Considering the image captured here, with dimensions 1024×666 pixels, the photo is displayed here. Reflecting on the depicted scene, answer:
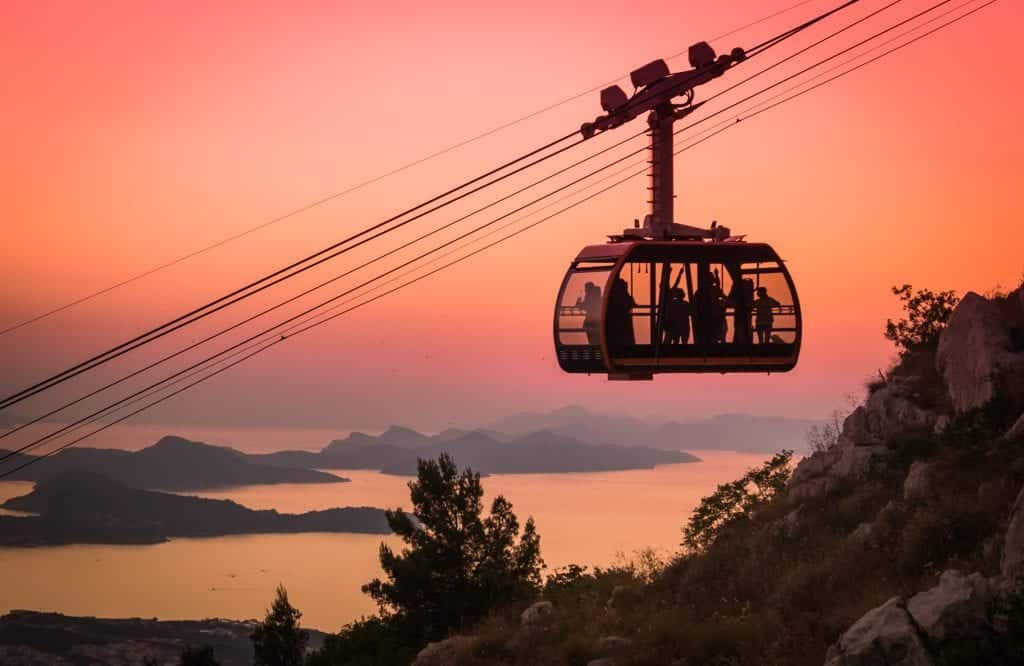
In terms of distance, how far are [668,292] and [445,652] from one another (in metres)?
31.9

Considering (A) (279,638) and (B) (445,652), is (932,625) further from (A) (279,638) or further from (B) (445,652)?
(A) (279,638)

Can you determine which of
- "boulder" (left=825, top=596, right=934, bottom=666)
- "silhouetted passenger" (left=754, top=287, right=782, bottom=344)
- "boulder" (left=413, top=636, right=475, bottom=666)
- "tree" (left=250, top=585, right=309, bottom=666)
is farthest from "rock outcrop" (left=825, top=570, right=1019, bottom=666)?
"tree" (left=250, top=585, right=309, bottom=666)

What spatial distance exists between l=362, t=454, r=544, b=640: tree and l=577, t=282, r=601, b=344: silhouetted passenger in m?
46.2

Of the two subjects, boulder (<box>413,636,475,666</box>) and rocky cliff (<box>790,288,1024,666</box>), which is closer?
rocky cliff (<box>790,288,1024,666</box>)

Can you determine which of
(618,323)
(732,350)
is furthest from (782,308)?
(618,323)

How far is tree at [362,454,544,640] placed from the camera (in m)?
71.6

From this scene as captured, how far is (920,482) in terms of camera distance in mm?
38781

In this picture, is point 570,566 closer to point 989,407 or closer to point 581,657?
point 581,657

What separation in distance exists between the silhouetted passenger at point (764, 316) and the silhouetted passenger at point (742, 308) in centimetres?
16

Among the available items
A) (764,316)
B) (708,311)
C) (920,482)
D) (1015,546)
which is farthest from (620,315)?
(920,482)

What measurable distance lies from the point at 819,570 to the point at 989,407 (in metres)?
7.88

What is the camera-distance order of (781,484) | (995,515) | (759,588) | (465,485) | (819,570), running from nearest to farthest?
1. (995,515)
2. (819,570)
3. (759,588)
4. (781,484)
5. (465,485)

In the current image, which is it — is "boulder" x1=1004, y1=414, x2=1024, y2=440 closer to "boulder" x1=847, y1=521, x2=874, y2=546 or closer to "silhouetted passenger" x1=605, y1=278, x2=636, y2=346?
"boulder" x1=847, y1=521, x2=874, y2=546

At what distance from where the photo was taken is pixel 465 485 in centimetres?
7850
